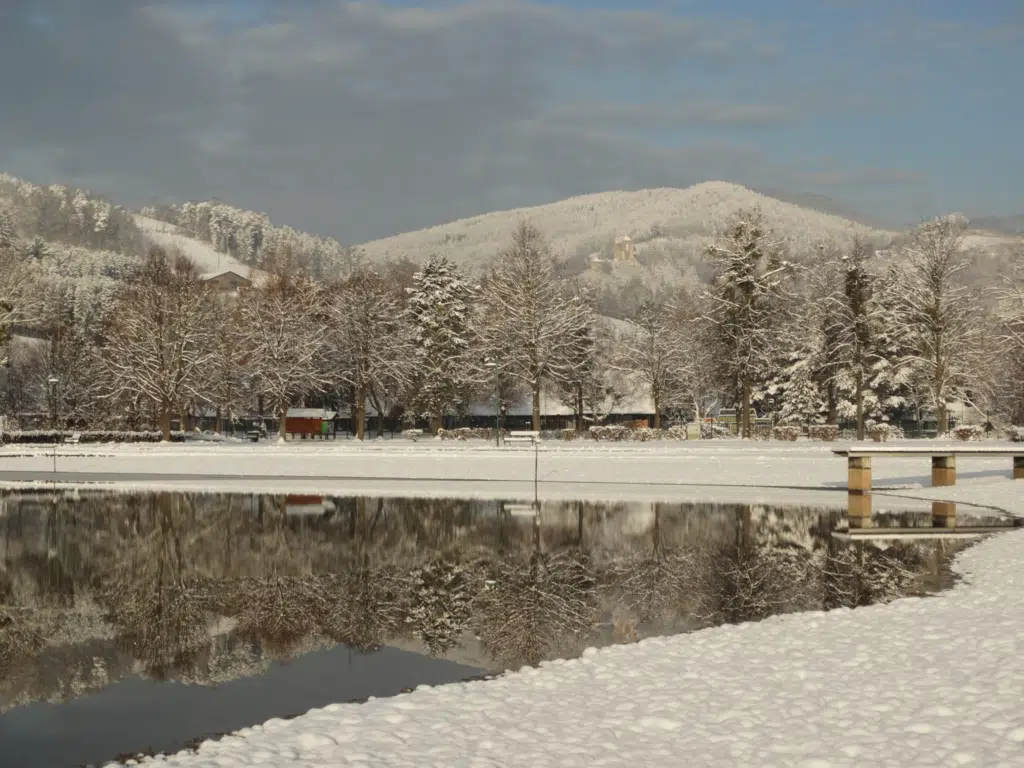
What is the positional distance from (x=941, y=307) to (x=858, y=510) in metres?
44.4

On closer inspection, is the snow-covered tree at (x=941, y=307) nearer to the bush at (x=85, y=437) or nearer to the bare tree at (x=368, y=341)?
the bare tree at (x=368, y=341)

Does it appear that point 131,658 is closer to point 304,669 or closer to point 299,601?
point 304,669

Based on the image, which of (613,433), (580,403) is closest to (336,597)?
(613,433)

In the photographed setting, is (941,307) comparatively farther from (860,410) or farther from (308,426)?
(308,426)

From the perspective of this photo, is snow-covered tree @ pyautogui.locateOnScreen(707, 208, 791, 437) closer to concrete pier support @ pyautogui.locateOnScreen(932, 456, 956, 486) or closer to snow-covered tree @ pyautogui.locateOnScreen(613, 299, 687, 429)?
snow-covered tree @ pyautogui.locateOnScreen(613, 299, 687, 429)

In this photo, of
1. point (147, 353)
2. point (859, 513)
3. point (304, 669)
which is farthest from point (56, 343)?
point (304, 669)

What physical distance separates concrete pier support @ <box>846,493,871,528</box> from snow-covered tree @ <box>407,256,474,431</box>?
168 ft

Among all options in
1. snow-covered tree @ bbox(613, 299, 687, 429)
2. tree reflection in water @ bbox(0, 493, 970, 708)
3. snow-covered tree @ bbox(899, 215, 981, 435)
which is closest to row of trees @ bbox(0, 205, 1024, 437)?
snow-covered tree @ bbox(899, 215, 981, 435)

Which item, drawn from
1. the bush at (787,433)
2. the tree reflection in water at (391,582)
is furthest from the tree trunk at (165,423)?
the tree reflection in water at (391,582)

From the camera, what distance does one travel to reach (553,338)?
72.6 m

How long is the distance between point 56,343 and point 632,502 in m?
83.8

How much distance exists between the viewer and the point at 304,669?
10984 millimetres

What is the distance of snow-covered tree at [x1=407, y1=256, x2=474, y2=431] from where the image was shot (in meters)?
78.2

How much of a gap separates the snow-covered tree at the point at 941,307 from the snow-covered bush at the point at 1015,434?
3.96 metres
